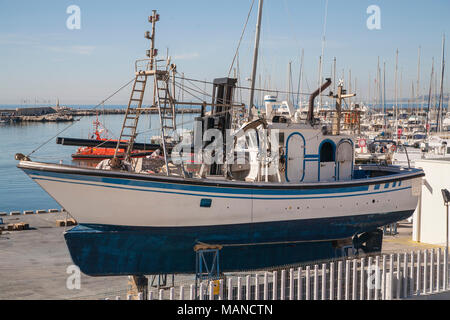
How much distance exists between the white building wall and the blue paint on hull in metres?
4.54

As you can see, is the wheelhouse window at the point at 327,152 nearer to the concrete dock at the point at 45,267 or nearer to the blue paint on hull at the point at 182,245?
the blue paint on hull at the point at 182,245

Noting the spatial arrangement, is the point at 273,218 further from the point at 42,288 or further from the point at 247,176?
the point at 42,288

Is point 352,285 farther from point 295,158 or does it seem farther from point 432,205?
point 432,205

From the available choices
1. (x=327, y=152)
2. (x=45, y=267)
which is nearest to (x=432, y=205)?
(x=327, y=152)

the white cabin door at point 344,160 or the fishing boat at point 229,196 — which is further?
the white cabin door at point 344,160

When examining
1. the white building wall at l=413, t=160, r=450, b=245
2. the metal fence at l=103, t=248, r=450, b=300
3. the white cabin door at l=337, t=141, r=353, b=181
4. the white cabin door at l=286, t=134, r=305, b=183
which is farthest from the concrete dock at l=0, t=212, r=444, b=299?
the white cabin door at l=286, t=134, r=305, b=183

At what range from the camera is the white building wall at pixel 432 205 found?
18281 mm

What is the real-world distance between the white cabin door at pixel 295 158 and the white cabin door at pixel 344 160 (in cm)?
164

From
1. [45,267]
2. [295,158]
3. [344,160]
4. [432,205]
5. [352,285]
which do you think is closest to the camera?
[352,285]

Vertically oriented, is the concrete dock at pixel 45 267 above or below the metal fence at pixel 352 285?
below

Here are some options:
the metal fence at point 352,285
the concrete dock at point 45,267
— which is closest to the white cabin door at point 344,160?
the concrete dock at point 45,267

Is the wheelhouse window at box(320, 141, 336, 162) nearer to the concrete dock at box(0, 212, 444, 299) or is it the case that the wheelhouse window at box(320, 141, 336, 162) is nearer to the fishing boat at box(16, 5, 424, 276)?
the fishing boat at box(16, 5, 424, 276)

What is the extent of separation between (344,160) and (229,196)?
512 cm

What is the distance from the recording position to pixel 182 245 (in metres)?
14.1
